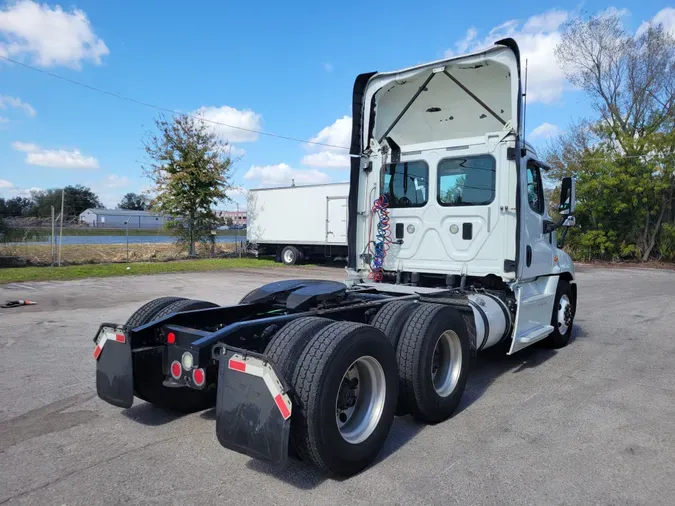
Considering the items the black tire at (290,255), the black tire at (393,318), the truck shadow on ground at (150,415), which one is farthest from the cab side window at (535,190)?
the black tire at (290,255)

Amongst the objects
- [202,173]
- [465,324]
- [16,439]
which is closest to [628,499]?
[465,324]

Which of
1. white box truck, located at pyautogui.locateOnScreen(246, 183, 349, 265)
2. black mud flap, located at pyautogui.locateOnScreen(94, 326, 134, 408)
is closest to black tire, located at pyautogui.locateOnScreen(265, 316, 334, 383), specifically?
black mud flap, located at pyautogui.locateOnScreen(94, 326, 134, 408)

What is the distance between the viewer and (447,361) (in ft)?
15.3

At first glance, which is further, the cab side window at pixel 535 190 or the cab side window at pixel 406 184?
the cab side window at pixel 406 184

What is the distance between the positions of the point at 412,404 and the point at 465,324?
101cm

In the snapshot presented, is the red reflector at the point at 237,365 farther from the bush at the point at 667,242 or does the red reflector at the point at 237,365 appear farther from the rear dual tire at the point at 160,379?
the bush at the point at 667,242

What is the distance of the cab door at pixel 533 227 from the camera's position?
5.90 meters

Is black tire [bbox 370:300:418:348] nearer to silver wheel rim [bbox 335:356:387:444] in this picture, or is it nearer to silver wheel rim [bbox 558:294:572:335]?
silver wheel rim [bbox 335:356:387:444]

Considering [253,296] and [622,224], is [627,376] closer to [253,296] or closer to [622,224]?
[253,296]

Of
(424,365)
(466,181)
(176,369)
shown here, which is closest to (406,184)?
(466,181)

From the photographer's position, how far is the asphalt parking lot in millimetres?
3135

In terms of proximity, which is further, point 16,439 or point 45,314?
point 45,314

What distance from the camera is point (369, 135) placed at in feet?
22.4

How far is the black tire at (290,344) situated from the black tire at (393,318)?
0.88m
